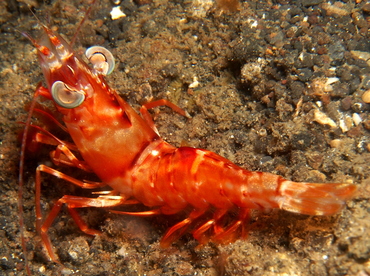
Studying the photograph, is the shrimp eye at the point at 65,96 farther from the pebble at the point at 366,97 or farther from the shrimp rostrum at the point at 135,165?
the pebble at the point at 366,97

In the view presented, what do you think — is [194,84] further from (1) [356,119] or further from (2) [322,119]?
(1) [356,119]

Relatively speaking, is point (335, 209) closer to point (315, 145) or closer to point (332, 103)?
point (315, 145)

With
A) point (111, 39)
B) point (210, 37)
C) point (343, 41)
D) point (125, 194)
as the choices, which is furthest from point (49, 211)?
point (343, 41)

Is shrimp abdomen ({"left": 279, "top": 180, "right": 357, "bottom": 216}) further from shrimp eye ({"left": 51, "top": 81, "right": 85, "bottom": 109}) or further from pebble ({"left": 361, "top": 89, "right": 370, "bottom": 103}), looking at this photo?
shrimp eye ({"left": 51, "top": 81, "right": 85, "bottom": 109})

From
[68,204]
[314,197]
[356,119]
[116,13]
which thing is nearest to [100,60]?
[116,13]

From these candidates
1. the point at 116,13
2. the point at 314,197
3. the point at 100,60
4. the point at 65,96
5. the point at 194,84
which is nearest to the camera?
the point at 314,197

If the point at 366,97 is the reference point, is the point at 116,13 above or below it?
above

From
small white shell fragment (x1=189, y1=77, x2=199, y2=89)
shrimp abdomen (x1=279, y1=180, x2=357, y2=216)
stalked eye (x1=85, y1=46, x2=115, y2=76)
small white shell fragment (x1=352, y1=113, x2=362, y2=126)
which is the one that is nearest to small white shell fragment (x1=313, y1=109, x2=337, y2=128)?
small white shell fragment (x1=352, y1=113, x2=362, y2=126)
